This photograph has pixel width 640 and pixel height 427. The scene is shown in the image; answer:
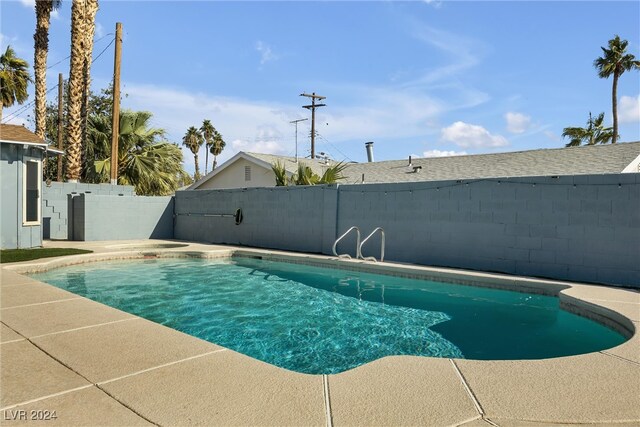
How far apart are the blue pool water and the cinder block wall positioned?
130 centimetres

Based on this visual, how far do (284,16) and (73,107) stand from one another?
9.40 meters

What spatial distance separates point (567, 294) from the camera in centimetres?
619

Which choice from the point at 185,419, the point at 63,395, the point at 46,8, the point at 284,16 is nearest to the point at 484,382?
the point at 185,419

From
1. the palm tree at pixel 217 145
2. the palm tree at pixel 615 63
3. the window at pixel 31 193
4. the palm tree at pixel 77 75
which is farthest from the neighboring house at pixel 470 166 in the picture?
the palm tree at pixel 217 145

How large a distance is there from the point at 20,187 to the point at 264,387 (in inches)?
432

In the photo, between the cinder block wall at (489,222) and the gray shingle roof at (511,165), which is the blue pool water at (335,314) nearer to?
the cinder block wall at (489,222)

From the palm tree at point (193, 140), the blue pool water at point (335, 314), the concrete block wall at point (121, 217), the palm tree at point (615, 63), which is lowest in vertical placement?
the blue pool water at point (335, 314)

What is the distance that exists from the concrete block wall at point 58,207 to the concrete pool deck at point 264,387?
40.3 ft

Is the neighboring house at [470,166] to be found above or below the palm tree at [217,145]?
below

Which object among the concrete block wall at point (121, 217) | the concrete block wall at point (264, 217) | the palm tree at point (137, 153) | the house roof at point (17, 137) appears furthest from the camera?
the palm tree at point (137, 153)

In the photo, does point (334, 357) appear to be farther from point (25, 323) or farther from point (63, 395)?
point (25, 323)

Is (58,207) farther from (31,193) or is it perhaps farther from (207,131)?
(207,131)

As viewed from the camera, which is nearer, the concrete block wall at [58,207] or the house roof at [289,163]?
the concrete block wall at [58,207]

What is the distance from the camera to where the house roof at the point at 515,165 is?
472 inches
